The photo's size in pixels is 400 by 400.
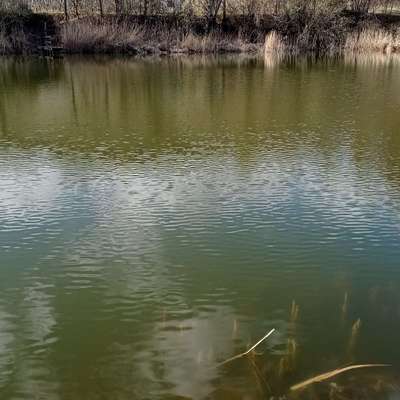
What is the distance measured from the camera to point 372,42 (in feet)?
52.9

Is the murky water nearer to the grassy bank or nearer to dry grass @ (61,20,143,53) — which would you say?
dry grass @ (61,20,143,53)

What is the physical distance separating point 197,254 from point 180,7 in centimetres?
1615

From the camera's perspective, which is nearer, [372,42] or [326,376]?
[326,376]

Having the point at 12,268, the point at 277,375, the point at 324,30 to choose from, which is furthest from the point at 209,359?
the point at 324,30

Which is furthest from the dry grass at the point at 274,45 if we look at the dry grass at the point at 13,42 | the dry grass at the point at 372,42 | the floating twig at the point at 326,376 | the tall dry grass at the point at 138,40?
the floating twig at the point at 326,376

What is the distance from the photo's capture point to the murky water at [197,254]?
229cm

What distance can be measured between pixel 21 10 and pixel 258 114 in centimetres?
1213

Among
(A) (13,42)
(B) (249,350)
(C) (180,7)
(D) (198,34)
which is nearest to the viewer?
(B) (249,350)

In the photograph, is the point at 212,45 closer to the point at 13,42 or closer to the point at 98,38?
the point at 98,38

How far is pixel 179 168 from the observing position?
16.4 ft

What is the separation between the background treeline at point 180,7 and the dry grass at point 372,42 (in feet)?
6.69

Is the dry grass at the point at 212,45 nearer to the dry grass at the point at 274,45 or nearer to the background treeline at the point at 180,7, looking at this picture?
the dry grass at the point at 274,45

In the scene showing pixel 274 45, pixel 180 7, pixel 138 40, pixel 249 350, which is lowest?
pixel 249 350

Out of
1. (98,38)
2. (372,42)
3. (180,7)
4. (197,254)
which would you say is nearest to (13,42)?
(98,38)
